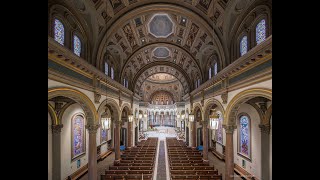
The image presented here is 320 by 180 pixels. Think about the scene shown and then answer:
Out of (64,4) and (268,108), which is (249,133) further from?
(64,4)

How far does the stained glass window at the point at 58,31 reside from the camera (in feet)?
28.1

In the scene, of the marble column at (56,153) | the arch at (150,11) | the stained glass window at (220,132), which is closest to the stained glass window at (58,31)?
the arch at (150,11)

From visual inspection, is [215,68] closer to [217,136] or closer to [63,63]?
[217,136]

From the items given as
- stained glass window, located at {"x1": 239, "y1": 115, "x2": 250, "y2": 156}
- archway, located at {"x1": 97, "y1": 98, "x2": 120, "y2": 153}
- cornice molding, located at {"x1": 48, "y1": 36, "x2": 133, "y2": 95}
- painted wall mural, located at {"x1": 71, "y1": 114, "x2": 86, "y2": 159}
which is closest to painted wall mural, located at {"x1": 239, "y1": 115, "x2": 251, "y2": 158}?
stained glass window, located at {"x1": 239, "y1": 115, "x2": 250, "y2": 156}

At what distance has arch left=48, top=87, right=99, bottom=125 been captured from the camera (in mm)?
7188

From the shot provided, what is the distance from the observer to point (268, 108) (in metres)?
11.4

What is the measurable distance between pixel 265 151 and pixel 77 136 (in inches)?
562

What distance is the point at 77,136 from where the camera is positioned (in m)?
14.5

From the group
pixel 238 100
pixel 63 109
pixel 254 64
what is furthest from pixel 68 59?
pixel 238 100

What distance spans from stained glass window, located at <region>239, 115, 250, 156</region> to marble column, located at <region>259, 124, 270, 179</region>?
6.04ft

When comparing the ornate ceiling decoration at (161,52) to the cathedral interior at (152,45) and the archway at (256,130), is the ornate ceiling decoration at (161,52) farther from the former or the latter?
the archway at (256,130)
